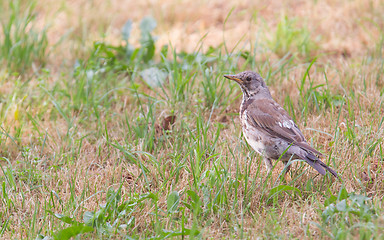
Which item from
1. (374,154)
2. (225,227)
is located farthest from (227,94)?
(225,227)

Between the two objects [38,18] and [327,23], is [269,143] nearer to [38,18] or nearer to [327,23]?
[327,23]

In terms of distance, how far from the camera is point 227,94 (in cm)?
551

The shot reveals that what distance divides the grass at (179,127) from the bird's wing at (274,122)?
0.26 metres

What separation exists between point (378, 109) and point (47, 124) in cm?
325

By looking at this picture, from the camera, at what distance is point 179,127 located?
4918 millimetres

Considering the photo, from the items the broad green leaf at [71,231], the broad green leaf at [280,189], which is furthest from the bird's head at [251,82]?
the broad green leaf at [71,231]

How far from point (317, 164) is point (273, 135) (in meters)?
0.52

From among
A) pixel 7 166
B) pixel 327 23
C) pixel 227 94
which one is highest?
pixel 327 23

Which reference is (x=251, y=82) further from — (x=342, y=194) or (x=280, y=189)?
(x=342, y=194)

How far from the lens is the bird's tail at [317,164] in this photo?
374 centimetres

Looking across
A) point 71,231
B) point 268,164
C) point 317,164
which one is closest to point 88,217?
point 71,231

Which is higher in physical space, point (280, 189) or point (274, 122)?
point (274, 122)

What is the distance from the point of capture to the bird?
13.0 ft

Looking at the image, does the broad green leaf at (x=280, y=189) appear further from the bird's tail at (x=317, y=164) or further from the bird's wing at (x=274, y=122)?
the bird's wing at (x=274, y=122)
